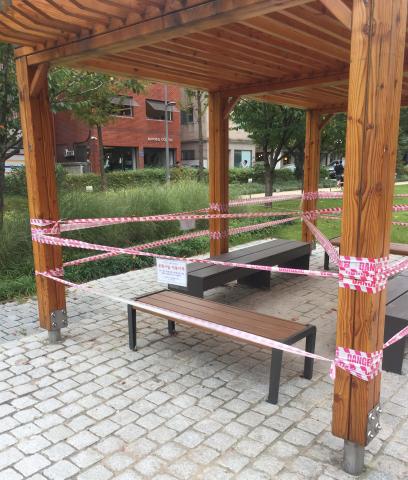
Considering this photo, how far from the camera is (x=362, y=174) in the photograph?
2.28 metres

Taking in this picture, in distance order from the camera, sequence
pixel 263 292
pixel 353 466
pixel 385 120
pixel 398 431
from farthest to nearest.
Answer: pixel 263 292 → pixel 398 431 → pixel 353 466 → pixel 385 120

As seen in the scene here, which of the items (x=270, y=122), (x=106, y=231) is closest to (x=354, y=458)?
(x=106, y=231)

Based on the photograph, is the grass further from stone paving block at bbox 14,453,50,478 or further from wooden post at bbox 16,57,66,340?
stone paving block at bbox 14,453,50,478

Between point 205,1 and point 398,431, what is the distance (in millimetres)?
3145

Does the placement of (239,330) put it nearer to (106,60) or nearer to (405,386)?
(405,386)

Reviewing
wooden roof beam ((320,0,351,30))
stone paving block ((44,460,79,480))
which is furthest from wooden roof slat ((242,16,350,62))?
stone paving block ((44,460,79,480))

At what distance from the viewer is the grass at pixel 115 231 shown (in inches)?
258

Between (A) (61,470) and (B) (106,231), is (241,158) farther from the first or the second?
(A) (61,470)

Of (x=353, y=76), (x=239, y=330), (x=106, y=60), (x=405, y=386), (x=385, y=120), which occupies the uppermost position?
(x=106, y=60)

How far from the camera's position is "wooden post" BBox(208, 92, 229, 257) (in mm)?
6062

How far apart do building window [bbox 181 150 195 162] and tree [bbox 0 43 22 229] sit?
35963 millimetres

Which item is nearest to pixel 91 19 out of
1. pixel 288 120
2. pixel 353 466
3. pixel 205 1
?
pixel 205 1

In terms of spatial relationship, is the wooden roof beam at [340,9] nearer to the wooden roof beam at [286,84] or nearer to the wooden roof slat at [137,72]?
the wooden roof slat at [137,72]

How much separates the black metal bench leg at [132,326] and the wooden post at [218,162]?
2.63 m
